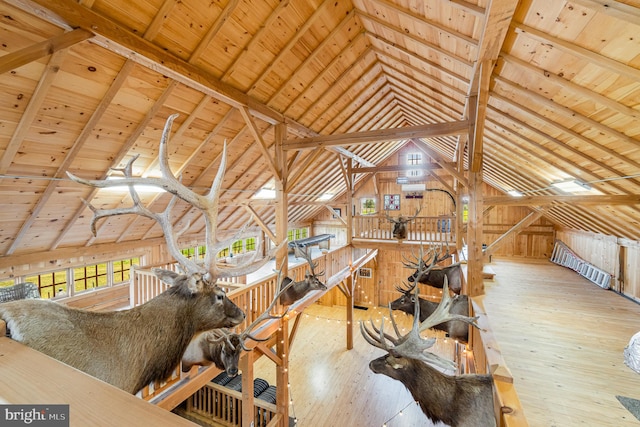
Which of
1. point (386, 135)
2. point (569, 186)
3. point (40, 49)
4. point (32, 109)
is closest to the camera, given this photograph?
point (40, 49)

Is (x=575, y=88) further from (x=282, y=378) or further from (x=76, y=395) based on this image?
(x=282, y=378)

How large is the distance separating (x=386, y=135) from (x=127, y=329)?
4.24 m

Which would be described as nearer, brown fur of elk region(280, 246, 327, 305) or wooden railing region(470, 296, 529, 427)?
wooden railing region(470, 296, 529, 427)

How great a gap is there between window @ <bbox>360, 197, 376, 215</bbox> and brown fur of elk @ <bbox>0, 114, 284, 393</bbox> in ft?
37.5

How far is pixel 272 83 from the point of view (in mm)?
4492

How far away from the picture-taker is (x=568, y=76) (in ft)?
8.02

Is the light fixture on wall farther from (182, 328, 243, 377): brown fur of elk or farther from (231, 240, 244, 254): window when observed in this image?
(231, 240, 244, 254): window

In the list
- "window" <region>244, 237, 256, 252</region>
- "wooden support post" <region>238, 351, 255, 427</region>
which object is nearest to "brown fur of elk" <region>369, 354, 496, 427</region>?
"wooden support post" <region>238, 351, 255, 427</region>

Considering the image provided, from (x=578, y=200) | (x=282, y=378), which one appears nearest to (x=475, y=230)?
(x=578, y=200)

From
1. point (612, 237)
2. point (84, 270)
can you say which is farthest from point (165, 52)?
point (612, 237)

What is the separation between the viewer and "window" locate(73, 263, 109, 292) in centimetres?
590

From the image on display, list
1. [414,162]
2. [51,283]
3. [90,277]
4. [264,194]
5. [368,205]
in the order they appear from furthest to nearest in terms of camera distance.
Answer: [368,205], [414,162], [264,194], [90,277], [51,283]

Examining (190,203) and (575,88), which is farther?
(575,88)

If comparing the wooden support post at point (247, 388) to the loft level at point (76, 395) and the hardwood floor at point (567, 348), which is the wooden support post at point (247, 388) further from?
the loft level at point (76, 395)
